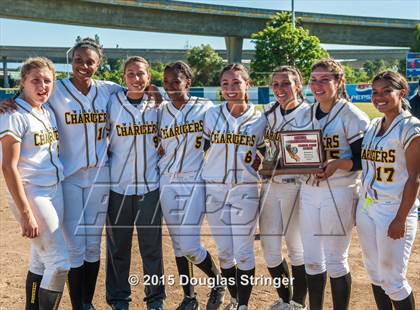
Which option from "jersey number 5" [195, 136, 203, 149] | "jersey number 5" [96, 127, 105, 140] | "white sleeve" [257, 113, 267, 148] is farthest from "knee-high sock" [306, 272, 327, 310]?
"jersey number 5" [96, 127, 105, 140]

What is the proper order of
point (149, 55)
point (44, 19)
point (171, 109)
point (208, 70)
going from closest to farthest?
point (171, 109) < point (44, 19) < point (208, 70) < point (149, 55)

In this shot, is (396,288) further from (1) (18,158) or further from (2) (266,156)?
(1) (18,158)

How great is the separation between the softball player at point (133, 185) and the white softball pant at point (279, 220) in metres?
0.97

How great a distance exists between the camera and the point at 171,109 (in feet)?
14.4

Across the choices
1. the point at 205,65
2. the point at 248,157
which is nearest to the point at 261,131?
the point at 248,157

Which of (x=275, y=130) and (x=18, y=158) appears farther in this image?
(x=275, y=130)

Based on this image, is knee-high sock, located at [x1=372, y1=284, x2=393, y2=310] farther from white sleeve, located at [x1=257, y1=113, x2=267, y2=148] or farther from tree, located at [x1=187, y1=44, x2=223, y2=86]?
tree, located at [x1=187, y1=44, x2=223, y2=86]

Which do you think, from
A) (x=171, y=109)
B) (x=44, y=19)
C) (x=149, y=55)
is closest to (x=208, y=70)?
(x=44, y=19)

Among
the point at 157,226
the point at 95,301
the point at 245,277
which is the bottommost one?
the point at 95,301

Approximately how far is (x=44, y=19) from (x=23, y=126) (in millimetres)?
31068

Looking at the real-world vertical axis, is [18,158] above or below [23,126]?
below

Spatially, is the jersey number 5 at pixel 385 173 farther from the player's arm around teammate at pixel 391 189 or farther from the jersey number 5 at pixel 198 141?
the jersey number 5 at pixel 198 141

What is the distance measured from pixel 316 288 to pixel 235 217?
893 mm

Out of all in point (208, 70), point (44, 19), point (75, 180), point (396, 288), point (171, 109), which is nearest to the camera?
point (396, 288)
